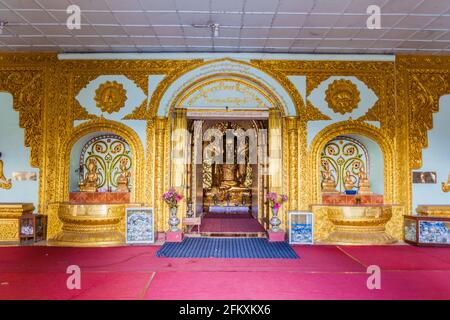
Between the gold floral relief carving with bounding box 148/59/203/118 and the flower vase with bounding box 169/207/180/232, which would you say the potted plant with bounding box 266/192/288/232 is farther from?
the gold floral relief carving with bounding box 148/59/203/118

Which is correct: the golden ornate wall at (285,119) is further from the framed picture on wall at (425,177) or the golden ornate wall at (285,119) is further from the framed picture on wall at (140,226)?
the framed picture on wall at (140,226)

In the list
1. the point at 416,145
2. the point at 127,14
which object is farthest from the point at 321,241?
the point at 127,14

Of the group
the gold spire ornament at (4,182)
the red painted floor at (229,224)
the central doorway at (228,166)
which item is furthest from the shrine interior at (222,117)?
the central doorway at (228,166)

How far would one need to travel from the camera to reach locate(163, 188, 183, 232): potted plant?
6984 mm

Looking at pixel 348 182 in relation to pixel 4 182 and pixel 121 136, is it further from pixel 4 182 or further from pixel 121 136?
pixel 4 182

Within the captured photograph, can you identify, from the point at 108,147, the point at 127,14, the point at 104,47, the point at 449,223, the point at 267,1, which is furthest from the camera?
the point at 108,147

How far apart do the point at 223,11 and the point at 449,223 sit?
19.2 feet

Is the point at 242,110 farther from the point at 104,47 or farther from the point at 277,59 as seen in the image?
the point at 104,47

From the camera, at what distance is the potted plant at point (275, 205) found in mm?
7055

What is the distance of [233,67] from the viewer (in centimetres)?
740

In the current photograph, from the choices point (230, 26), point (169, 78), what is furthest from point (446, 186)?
point (169, 78)

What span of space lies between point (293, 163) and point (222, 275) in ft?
11.2

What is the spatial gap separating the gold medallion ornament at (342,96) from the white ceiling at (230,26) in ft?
2.36

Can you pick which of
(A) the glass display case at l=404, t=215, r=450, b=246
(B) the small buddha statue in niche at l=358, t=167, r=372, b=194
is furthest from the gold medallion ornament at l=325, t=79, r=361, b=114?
(A) the glass display case at l=404, t=215, r=450, b=246
